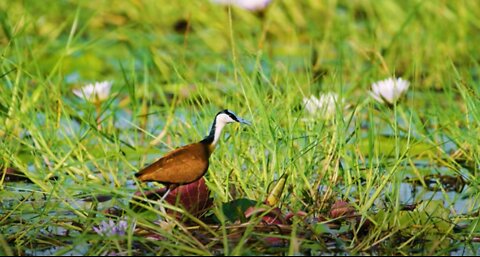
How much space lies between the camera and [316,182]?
353 cm

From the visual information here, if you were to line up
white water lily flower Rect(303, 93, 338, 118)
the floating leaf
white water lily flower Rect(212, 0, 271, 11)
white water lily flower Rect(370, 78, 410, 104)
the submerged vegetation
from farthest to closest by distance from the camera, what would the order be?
1. white water lily flower Rect(212, 0, 271, 11)
2. white water lily flower Rect(370, 78, 410, 104)
3. white water lily flower Rect(303, 93, 338, 118)
4. the floating leaf
5. the submerged vegetation

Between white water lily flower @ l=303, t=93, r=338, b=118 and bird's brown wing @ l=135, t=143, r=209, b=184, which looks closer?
bird's brown wing @ l=135, t=143, r=209, b=184

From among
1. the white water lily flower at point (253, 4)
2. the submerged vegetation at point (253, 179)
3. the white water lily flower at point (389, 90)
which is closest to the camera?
the submerged vegetation at point (253, 179)

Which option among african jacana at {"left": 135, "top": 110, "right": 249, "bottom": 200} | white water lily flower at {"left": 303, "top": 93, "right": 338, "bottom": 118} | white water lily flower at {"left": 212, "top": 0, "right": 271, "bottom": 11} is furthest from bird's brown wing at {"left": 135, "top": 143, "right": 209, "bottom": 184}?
white water lily flower at {"left": 212, "top": 0, "right": 271, "bottom": 11}

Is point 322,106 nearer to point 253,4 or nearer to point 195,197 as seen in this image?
point 195,197

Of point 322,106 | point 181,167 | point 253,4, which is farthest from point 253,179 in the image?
point 253,4

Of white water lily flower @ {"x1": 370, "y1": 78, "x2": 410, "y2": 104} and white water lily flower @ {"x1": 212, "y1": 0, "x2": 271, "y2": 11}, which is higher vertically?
white water lily flower @ {"x1": 212, "y1": 0, "x2": 271, "y2": 11}

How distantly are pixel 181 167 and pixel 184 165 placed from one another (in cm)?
1

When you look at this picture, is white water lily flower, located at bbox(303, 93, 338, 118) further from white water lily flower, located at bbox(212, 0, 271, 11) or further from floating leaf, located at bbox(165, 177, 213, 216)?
white water lily flower, located at bbox(212, 0, 271, 11)

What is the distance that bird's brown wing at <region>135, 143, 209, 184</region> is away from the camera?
311 cm

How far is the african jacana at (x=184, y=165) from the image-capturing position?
3.11 m

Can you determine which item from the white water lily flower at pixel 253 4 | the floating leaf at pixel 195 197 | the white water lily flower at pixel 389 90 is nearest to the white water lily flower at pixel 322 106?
the white water lily flower at pixel 389 90

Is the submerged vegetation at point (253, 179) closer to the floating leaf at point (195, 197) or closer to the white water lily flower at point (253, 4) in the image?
the floating leaf at point (195, 197)

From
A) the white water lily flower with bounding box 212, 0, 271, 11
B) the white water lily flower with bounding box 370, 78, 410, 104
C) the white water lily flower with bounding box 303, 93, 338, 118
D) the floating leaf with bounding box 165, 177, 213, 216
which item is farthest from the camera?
the white water lily flower with bounding box 212, 0, 271, 11
